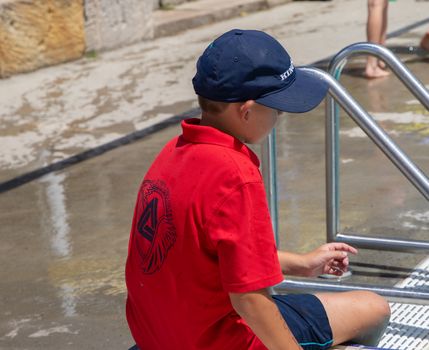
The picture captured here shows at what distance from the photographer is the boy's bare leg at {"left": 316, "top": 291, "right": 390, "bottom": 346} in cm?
284

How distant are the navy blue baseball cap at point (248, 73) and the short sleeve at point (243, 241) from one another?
0.20 m

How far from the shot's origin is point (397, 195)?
5.04 metres

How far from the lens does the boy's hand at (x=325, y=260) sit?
9.40 ft

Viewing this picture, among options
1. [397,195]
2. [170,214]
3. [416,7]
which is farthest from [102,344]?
[416,7]

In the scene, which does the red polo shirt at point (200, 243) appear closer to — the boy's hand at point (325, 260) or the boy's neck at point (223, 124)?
the boy's neck at point (223, 124)

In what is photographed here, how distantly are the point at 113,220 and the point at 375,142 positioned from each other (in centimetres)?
178

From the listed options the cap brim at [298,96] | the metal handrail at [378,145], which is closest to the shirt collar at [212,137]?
the cap brim at [298,96]

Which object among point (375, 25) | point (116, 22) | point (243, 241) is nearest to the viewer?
point (243, 241)

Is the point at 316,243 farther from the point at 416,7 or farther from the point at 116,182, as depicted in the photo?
the point at 416,7

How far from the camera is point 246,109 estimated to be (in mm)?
2439

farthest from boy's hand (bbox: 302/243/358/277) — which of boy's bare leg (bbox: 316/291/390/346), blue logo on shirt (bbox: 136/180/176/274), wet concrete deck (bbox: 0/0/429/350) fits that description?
wet concrete deck (bbox: 0/0/429/350)

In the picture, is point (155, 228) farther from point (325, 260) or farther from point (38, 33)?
point (38, 33)

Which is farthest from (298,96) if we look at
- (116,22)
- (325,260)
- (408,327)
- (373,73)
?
(116,22)

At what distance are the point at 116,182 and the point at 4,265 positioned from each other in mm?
1204
